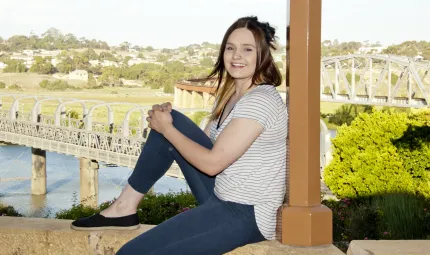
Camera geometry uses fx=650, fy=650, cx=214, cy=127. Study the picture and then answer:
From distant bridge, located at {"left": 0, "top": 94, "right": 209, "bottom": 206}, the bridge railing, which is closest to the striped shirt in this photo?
distant bridge, located at {"left": 0, "top": 94, "right": 209, "bottom": 206}

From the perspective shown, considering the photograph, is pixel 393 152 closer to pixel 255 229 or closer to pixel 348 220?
pixel 348 220

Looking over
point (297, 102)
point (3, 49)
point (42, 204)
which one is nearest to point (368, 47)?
point (3, 49)

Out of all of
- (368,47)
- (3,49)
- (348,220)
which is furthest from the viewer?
(368,47)

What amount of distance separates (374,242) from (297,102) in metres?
0.50

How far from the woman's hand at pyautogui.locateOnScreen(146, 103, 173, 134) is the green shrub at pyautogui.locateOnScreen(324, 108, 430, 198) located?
28.7 feet

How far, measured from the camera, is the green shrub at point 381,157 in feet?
34.4

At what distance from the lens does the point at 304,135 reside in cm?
209

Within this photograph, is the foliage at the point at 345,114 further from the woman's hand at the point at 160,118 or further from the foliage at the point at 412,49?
the woman's hand at the point at 160,118

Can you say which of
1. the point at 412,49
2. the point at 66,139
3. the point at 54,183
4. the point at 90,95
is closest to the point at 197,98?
the point at 54,183

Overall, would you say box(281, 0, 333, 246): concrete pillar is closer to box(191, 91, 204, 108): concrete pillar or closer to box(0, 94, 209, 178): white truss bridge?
box(0, 94, 209, 178): white truss bridge

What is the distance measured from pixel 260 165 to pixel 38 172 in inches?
1388

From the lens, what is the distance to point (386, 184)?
10477mm

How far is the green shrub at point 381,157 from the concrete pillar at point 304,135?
8.44 metres

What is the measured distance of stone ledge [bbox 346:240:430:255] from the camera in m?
1.84
